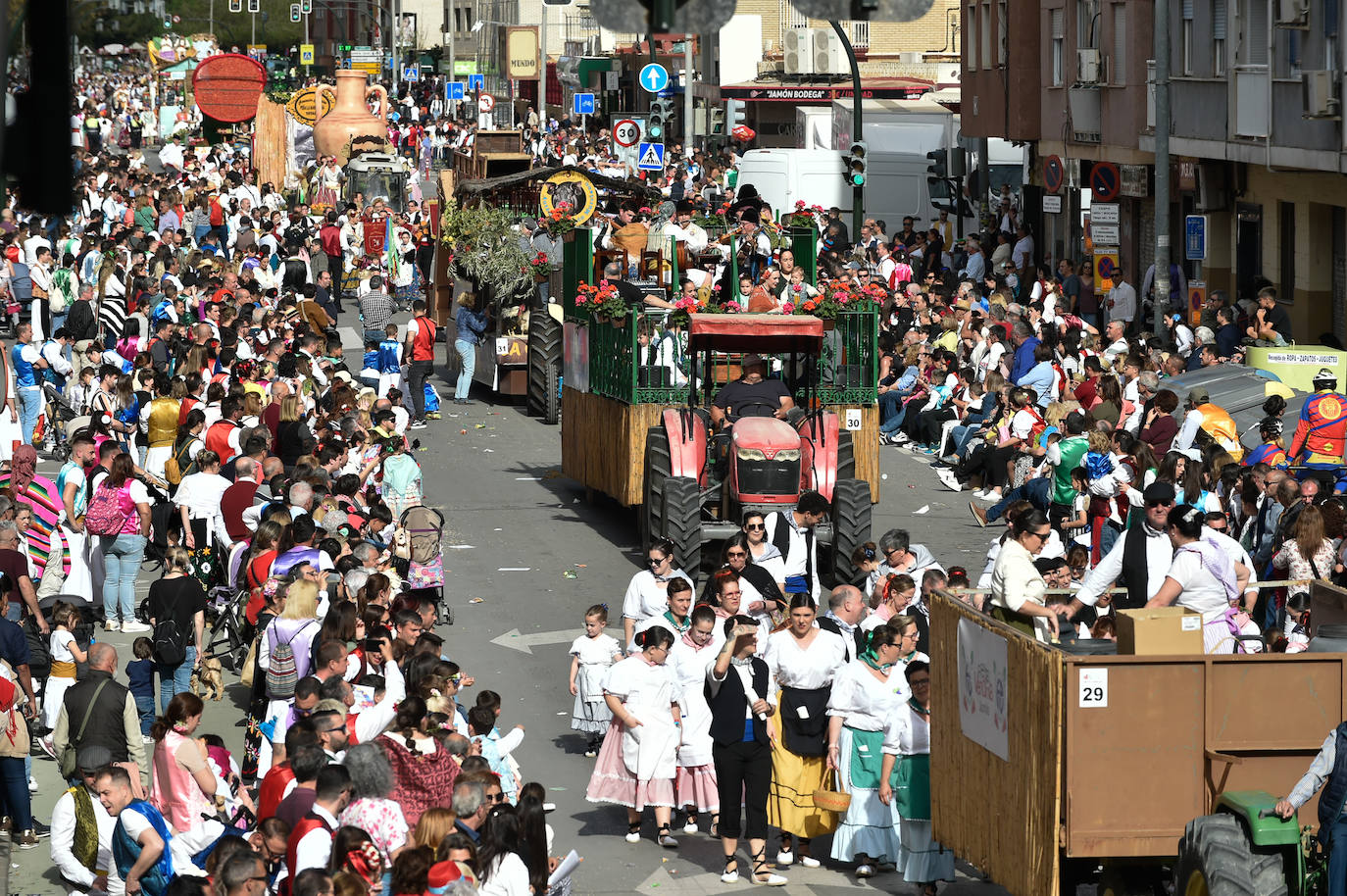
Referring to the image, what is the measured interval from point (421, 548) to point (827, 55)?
46699 mm

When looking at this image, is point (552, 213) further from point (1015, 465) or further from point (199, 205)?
point (199, 205)

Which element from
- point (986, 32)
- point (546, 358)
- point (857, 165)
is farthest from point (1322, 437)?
point (986, 32)

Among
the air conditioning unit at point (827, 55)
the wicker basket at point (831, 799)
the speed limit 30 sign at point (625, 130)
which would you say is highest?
the air conditioning unit at point (827, 55)

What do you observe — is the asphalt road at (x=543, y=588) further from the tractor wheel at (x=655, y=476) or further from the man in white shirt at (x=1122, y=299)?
the man in white shirt at (x=1122, y=299)

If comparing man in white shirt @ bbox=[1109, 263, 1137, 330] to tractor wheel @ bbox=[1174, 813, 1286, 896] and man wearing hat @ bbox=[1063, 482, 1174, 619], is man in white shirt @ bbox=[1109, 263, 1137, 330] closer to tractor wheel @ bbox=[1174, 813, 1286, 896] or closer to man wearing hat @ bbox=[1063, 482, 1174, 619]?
man wearing hat @ bbox=[1063, 482, 1174, 619]

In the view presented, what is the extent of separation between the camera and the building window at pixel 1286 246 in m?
28.0

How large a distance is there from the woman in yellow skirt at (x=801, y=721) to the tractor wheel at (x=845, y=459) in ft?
20.6

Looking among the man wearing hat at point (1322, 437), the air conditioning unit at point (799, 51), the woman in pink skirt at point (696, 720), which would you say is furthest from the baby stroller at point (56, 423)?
the air conditioning unit at point (799, 51)

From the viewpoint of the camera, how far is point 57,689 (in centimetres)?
1290

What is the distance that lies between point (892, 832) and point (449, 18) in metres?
106

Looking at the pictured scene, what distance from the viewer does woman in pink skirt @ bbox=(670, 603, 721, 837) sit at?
11266mm

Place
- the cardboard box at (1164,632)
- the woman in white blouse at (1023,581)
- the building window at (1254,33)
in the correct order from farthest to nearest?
the building window at (1254,33), the woman in white blouse at (1023,581), the cardboard box at (1164,632)

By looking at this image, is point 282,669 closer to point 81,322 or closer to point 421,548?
point 421,548

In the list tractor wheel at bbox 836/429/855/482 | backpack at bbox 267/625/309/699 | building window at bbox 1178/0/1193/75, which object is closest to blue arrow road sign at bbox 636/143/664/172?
building window at bbox 1178/0/1193/75
